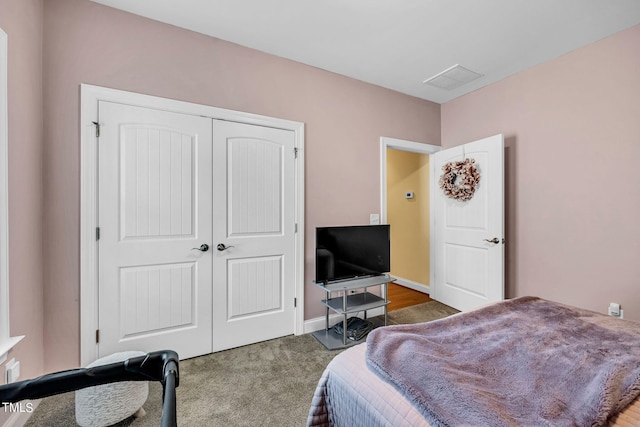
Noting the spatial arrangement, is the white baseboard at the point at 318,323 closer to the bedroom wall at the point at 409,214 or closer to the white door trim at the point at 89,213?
the white door trim at the point at 89,213

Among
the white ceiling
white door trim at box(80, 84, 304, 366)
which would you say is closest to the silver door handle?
white door trim at box(80, 84, 304, 366)

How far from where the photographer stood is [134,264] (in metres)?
2.09

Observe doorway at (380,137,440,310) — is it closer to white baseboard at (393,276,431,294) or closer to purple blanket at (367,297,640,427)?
white baseboard at (393,276,431,294)

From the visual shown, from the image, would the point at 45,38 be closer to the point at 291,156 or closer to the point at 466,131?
the point at 291,156

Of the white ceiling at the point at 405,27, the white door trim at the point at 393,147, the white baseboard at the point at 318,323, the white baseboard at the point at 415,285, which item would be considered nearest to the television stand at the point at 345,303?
the white baseboard at the point at 318,323

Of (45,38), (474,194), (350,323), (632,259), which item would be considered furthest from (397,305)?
(45,38)

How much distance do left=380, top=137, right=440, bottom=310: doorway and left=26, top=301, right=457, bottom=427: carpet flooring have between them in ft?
6.70

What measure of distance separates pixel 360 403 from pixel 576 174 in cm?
289

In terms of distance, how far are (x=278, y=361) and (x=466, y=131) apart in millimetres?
3364

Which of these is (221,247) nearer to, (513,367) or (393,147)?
(513,367)

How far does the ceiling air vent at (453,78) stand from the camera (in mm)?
2891

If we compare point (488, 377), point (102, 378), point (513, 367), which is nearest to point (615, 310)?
point (513, 367)

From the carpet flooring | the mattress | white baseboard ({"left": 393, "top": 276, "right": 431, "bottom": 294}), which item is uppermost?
the mattress

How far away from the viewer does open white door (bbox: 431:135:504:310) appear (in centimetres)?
291
